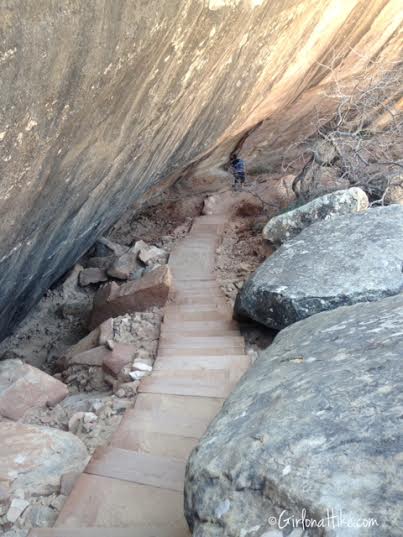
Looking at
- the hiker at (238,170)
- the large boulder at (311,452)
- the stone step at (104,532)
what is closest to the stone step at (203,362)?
the large boulder at (311,452)

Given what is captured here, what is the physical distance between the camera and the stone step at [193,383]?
3.70 metres

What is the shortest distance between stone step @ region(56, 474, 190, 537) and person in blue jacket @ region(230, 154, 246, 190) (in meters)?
7.64

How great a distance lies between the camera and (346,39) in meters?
6.17

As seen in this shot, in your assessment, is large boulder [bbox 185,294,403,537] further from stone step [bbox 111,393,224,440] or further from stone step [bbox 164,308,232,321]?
stone step [bbox 164,308,232,321]

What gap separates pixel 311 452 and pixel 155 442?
1546 millimetres

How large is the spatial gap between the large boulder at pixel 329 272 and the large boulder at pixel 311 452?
182 cm

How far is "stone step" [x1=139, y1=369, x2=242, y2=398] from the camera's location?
A: 3697 mm

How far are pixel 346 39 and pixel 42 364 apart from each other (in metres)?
5.40

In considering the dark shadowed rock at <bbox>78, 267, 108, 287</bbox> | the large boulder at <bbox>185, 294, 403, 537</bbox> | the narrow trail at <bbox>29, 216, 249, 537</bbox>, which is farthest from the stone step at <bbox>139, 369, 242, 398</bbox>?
the dark shadowed rock at <bbox>78, 267, 108, 287</bbox>

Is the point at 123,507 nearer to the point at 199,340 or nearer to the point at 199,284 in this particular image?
the point at 199,340

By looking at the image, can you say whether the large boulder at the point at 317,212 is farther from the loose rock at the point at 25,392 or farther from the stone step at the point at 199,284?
the loose rock at the point at 25,392

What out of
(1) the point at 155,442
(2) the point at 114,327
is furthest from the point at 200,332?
(1) the point at 155,442

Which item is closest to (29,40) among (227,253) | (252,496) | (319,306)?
(252,496)

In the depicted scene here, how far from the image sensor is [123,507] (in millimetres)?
2543
